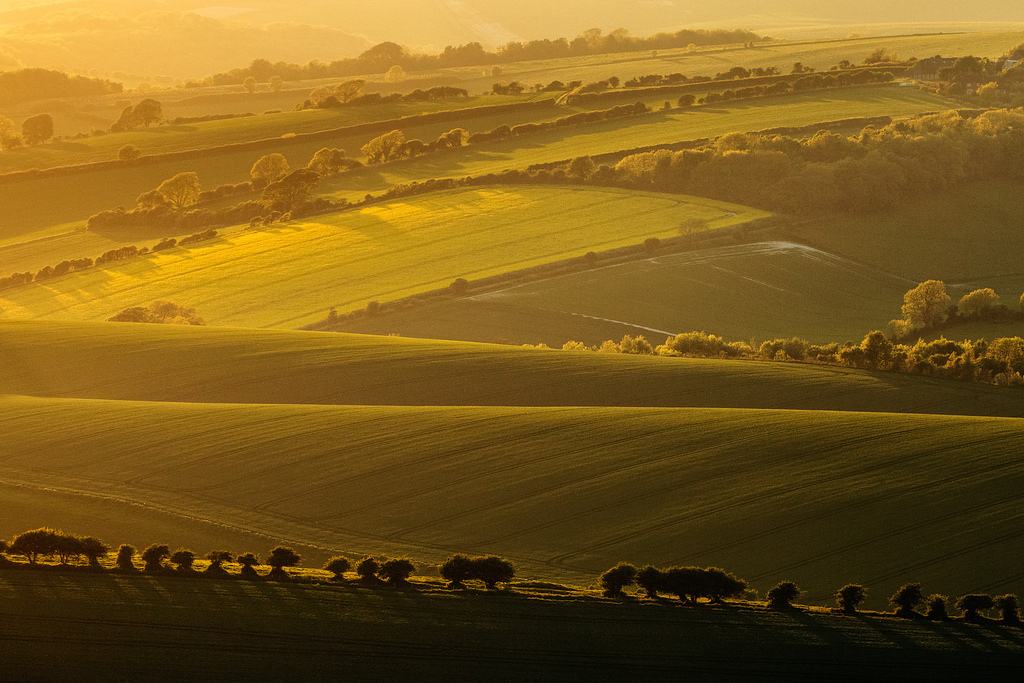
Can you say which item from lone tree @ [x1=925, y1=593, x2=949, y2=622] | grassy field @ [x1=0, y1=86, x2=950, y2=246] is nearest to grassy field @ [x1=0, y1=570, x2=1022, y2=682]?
lone tree @ [x1=925, y1=593, x2=949, y2=622]

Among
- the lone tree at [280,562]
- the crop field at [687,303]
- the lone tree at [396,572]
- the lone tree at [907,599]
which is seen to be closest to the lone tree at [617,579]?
the lone tree at [396,572]

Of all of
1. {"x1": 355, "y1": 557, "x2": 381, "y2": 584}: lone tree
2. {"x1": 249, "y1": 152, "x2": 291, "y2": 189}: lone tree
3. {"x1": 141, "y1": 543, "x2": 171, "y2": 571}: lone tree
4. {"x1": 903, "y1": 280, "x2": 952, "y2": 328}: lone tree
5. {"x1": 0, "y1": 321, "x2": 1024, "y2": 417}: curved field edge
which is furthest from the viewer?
{"x1": 249, "y1": 152, "x2": 291, "y2": 189}: lone tree

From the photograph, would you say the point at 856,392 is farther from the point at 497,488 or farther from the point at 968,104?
the point at 968,104

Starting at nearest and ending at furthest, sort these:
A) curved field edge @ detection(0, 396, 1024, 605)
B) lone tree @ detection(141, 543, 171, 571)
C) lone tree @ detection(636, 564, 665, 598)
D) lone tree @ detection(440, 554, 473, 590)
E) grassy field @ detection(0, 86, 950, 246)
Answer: lone tree @ detection(636, 564, 665, 598)
lone tree @ detection(440, 554, 473, 590)
lone tree @ detection(141, 543, 171, 571)
curved field edge @ detection(0, 396, 1024, 605)
grassy field @ detection(0, 86, 950, 246)

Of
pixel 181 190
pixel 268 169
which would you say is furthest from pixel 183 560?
pixel 268 169

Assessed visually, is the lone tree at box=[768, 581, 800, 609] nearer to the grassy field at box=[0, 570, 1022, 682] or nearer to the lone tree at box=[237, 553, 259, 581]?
the grassy field at box=[0, 570, 1022, 682]

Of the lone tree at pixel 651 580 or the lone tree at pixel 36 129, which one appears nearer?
the lone tree at pixel 651 580

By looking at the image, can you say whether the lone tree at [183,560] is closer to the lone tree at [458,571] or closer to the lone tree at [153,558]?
the lone tree at [153,558]

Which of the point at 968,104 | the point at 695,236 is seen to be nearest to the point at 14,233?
the point at 695,236
